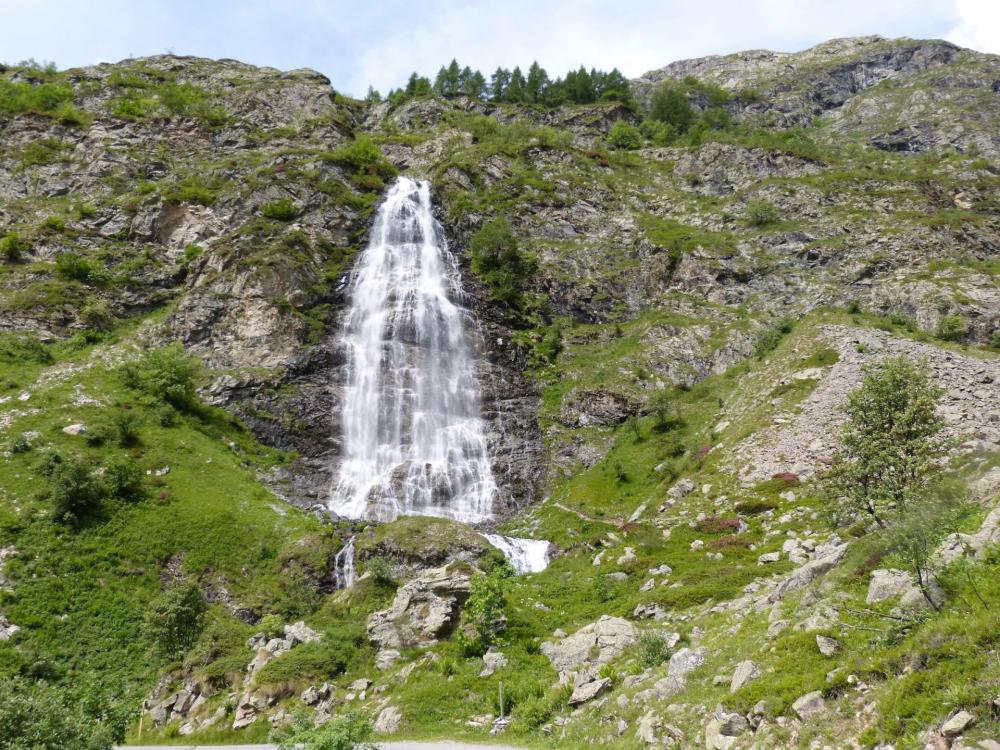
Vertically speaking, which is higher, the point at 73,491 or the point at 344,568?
the point at 73,491

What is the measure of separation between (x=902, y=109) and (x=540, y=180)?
93.1 m

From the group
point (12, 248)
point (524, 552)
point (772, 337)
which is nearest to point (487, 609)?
point (524, 552)

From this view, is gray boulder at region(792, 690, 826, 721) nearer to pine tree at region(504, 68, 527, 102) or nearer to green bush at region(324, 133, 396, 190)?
green bush at region(324, 133, 396, 190)

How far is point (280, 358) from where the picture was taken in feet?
158

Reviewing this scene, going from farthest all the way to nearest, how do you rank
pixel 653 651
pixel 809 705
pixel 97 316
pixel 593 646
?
pixel 97 316, pixel 593 646, pixel 653 651, pixel 809 705

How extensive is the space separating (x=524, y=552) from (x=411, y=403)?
1829 centimetres

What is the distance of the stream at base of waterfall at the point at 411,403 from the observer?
39.6 m

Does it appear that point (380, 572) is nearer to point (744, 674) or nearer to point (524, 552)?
point (524, 552)

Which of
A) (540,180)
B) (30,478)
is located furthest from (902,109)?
(30,478)

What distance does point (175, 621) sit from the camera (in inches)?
948

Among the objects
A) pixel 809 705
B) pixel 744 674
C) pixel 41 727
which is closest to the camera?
pixel 809 705

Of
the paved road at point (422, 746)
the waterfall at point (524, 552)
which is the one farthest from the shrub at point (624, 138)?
the paved road at point (422, 746)

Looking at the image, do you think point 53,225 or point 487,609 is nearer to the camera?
point 487,609

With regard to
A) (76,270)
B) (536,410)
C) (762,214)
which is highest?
(762,214)
